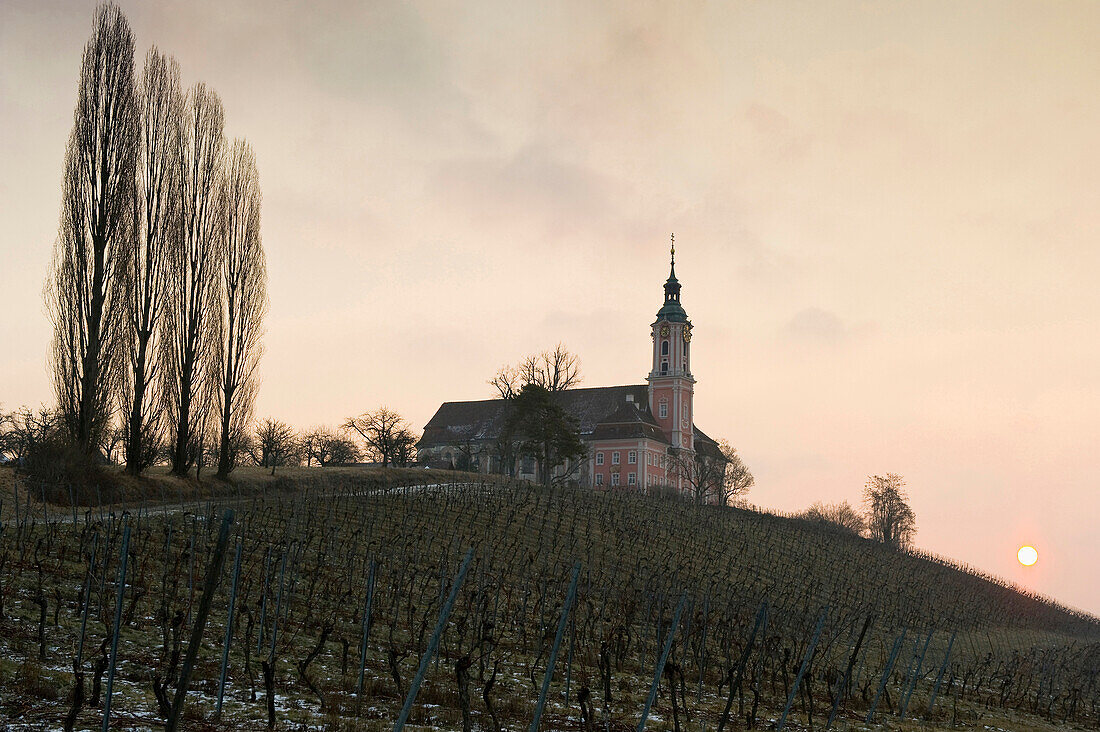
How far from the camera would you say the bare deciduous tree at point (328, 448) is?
79.4 meters

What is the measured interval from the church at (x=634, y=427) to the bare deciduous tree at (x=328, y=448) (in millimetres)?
6027

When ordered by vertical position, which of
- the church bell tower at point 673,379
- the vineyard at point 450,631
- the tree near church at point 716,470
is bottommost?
the vineyard at point 450,631

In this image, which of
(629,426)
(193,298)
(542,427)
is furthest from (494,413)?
(193,298)

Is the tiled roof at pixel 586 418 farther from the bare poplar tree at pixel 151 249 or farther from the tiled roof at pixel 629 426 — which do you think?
the bare poplar tree at pixel 151 249

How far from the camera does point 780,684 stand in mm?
18281

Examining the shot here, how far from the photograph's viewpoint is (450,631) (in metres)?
17.7

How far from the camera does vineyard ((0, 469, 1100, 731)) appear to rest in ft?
35.5

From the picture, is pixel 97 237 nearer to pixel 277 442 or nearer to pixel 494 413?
pixel 277 442

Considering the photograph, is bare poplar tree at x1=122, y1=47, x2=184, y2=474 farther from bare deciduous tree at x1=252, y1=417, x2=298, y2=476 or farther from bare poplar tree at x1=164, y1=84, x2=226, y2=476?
bare deciduous tree at x1=252, y1=417, x2=298, y2=476

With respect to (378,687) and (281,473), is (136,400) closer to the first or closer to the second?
(281,473)

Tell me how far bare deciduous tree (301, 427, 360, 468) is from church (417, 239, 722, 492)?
19.8ft

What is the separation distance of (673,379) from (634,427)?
671cm

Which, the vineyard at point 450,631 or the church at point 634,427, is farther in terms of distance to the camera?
the church at point 634,427

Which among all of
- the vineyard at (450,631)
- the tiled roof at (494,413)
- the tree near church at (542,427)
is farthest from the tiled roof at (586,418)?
the vineyard at (450,631)
